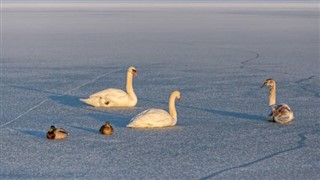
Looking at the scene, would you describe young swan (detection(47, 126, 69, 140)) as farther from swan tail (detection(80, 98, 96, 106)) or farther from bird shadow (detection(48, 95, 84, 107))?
bird shadow (detection(48, 95, 84, 107))

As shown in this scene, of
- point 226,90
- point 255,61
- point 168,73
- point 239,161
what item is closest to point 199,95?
point 226,90

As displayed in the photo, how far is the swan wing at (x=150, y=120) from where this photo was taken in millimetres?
9750

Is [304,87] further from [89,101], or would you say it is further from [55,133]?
[55,133]

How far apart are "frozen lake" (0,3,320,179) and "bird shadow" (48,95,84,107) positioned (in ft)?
0.04

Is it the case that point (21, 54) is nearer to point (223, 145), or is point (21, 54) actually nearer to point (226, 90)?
point (226, 90)

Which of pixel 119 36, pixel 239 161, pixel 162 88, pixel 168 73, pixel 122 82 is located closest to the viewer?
pixel 239 161

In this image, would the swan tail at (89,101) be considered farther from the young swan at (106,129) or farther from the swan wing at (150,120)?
the young swan at (106,129)

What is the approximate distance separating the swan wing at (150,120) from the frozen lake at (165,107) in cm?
9

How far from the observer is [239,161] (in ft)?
26.6

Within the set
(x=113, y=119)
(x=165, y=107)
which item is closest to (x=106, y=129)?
(x=113, y=119)

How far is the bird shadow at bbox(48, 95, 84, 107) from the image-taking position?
11991 millimetres

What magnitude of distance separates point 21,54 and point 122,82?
6070mm

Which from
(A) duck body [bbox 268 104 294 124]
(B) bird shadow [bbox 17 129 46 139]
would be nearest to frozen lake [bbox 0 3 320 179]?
(B) bird shadow [bbox 17 129 46 139]

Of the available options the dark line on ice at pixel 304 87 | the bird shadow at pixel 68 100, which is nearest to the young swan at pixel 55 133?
the bird shadow at pixel 68 100
